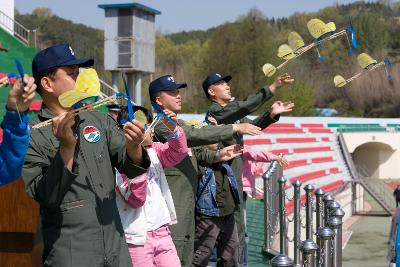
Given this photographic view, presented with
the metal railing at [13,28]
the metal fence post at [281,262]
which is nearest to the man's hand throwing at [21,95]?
the metal fence post at [281,262]

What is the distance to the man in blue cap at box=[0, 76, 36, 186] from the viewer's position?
2.03 metres

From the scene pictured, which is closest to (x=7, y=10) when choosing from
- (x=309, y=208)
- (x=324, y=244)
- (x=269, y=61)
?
(x=309, y=208)

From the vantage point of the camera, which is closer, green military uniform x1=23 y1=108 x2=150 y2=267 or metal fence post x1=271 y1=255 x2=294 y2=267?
green military uniform x1=23 y1=108 x2=150 y2=267

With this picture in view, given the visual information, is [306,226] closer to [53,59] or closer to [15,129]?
[53,59]

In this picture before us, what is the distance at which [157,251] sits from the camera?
332 cm

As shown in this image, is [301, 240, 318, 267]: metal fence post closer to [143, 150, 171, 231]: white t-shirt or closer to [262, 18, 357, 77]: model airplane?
[143, 150, 171, 231]: white t-shirt

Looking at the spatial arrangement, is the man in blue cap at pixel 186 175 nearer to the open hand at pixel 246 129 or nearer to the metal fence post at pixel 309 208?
the open hand at pixel 246 129

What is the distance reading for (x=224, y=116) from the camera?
14.8 feet

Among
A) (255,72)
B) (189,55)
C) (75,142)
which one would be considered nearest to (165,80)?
(75,142)

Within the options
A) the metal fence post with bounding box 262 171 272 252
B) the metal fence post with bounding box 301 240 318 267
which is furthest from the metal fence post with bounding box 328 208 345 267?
the metal fence post with bounding box 262 171 272 252

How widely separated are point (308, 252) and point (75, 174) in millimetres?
1686

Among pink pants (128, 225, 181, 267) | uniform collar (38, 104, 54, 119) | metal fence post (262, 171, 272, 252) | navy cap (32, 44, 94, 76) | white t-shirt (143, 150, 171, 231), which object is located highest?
navy cap (32, 44, 94, 76)

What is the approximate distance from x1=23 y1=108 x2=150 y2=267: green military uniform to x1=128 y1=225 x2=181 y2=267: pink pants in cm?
68

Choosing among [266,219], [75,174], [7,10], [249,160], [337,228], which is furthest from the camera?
[7,10]
